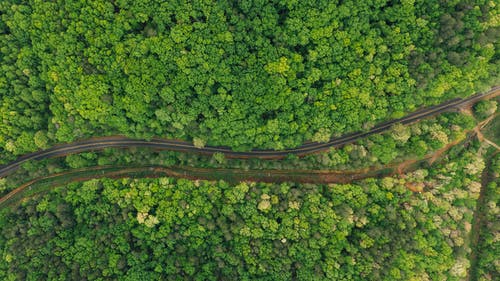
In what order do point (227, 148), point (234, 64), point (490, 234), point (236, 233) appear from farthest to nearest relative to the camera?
point (227, 148), point (490, 234), point (236, 233), point (234, 64)

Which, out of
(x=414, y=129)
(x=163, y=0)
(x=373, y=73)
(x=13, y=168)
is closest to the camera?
(x=163, y=0)

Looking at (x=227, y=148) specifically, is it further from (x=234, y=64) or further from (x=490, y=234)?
(x=490, y=234)

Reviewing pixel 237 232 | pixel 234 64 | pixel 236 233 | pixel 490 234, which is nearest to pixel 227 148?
pixel 237 232

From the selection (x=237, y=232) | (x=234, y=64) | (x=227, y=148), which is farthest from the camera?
(x=227, y=148)

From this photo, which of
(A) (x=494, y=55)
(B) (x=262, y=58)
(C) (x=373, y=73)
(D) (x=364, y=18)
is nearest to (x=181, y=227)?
(B) (x=262, y=58)

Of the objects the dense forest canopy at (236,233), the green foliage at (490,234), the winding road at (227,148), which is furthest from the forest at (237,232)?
the winding road at (227,148)

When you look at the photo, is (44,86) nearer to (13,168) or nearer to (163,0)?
(13,168)

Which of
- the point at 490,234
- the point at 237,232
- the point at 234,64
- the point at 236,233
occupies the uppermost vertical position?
the point at 234,64
